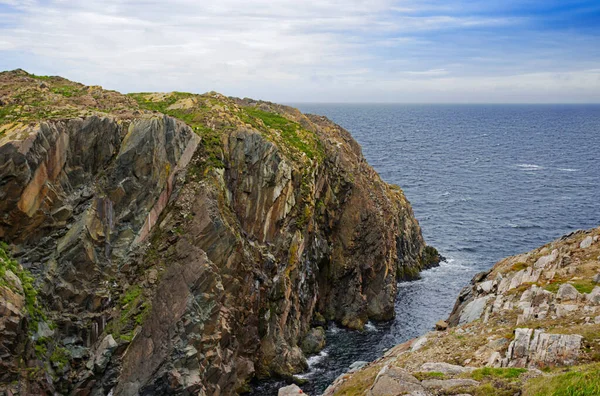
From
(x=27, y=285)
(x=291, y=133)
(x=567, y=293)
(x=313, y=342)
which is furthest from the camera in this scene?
(x=291, y=133)

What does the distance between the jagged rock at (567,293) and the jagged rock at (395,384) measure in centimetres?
1440

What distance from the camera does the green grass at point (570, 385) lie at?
56.6ft

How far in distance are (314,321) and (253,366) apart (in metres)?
15.6

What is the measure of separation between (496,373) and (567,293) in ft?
40.4

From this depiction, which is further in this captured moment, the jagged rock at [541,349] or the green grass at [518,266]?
the green grass at [518,266]

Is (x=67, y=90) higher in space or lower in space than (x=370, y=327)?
higher

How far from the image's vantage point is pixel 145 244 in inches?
1762

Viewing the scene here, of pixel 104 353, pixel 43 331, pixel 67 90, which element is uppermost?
pixel 67 90

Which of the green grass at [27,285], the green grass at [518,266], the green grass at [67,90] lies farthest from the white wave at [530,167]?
the green grass at [27,285]

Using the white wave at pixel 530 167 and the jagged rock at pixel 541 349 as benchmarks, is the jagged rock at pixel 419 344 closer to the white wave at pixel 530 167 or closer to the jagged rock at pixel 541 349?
the jagged rock at pixel 541 349

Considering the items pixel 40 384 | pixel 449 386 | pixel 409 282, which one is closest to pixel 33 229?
pixel 40 384

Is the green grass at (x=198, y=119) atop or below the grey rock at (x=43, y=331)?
atop

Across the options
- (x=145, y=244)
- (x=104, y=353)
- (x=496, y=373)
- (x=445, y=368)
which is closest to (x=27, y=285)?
(x=104, y=353)

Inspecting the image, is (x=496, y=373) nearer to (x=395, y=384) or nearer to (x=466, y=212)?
(x=395, y=384)
